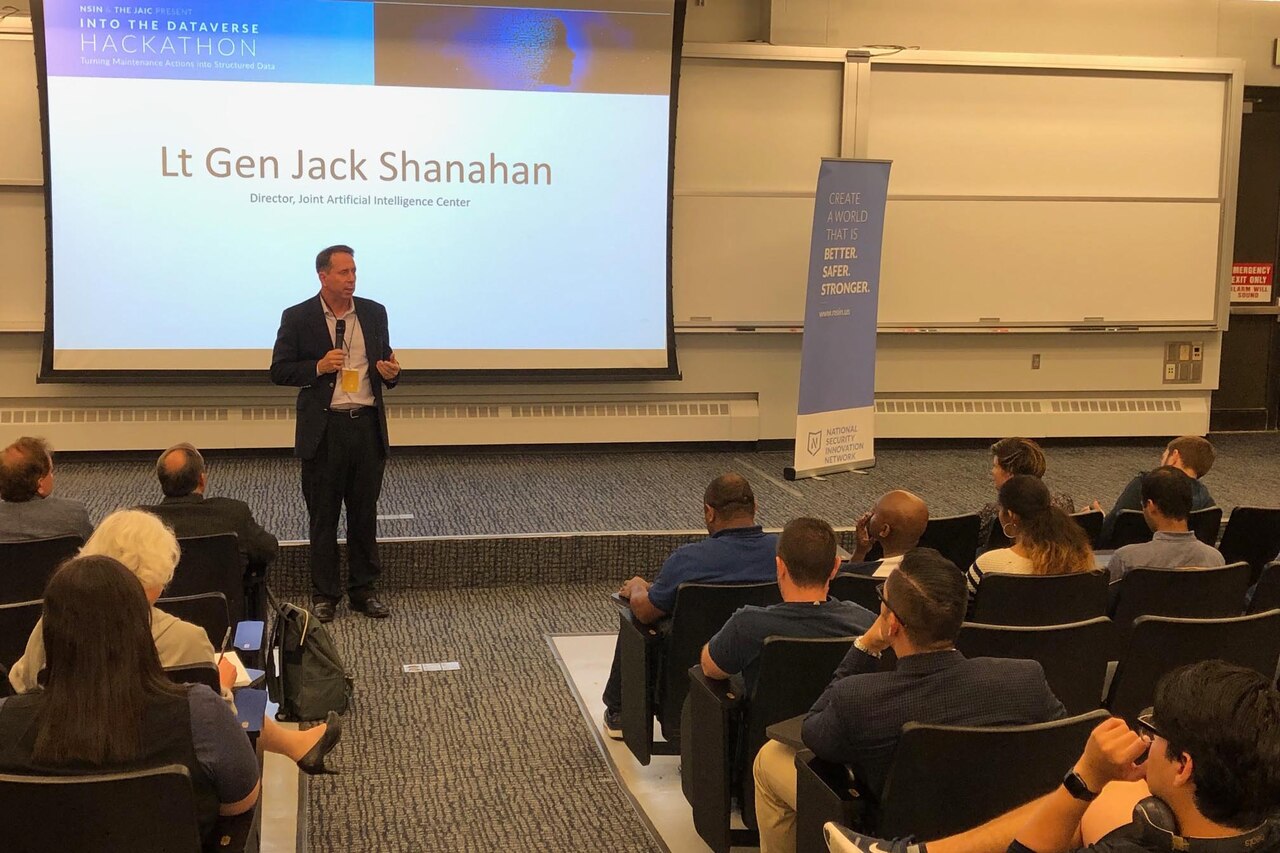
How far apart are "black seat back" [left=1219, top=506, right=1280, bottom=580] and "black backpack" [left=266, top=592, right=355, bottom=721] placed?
336 cm

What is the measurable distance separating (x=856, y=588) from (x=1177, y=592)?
96 centimetres

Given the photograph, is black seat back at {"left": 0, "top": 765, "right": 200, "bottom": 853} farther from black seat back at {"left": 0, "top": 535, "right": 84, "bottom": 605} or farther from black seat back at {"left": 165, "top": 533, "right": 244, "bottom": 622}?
black seat back at {"left": 0, "top": 535, "right": 84, "bottom": 605}

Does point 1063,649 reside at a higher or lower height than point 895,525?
lower

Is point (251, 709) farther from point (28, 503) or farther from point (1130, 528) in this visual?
point (1130, 528)

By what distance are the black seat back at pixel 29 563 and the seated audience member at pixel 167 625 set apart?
4.16ft

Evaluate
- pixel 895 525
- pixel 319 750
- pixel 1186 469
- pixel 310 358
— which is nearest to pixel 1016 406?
pixel 1186 469

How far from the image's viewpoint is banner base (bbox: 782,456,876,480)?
769 centimetres

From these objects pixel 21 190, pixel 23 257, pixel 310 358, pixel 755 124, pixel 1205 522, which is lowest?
pixel 1205 522

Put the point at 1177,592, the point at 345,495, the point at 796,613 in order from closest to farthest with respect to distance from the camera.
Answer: the point at 796,613, the point at 1177,592, the point at 345,495

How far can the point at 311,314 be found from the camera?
5.14m

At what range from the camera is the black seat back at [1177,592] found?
3.65m

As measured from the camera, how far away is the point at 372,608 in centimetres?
537

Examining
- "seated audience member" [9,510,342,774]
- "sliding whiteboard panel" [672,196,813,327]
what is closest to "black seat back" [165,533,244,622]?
"seated audience member" [9,510,342,774]

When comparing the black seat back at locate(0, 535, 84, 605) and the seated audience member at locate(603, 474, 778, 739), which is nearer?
the seated audience member at locate(603, 474, 778, 739)
